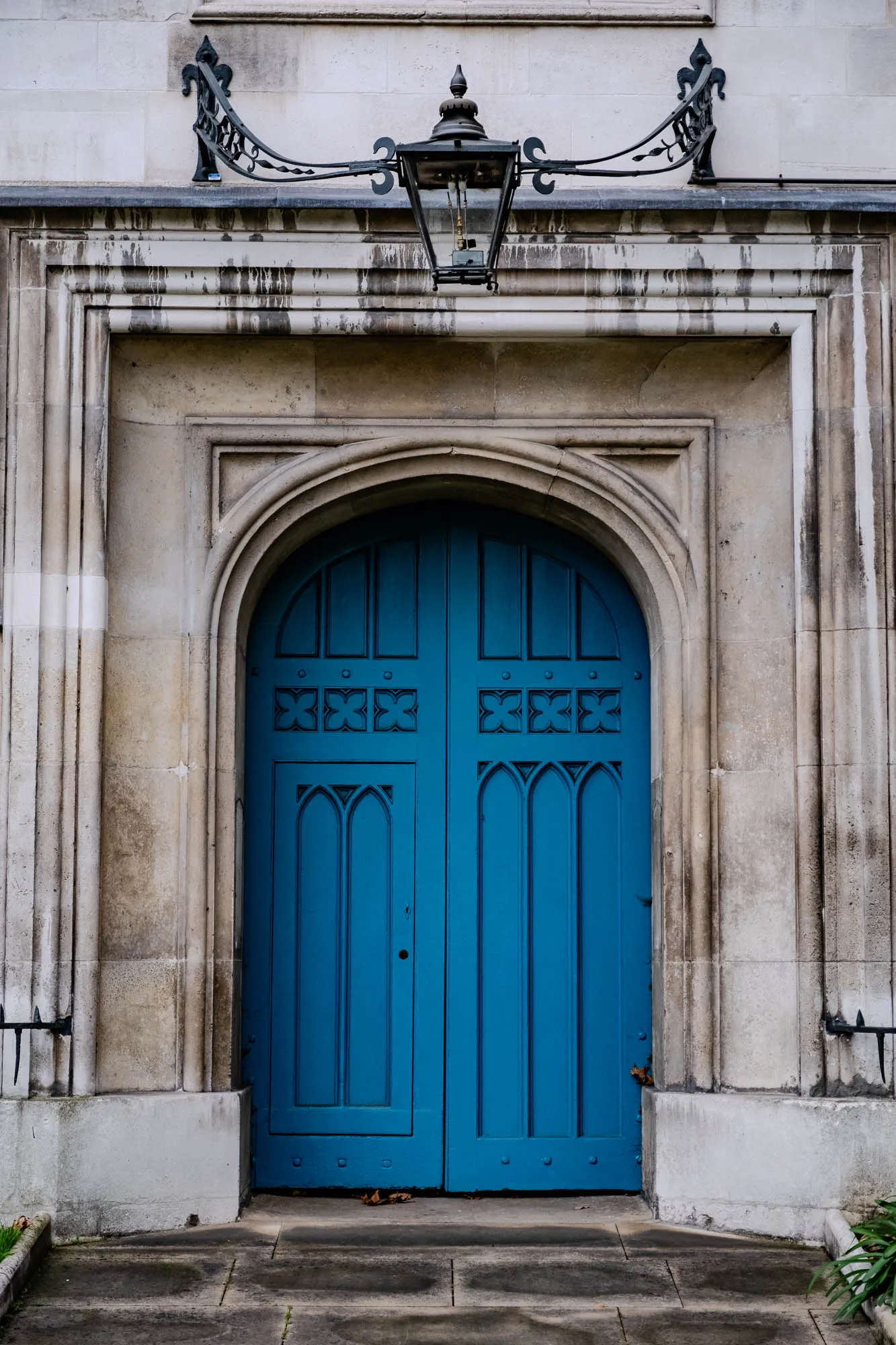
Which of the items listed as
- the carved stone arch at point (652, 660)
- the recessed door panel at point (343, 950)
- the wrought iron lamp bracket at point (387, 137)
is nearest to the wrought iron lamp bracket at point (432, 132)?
the wrought iron lamp bracket at point (387, 137)

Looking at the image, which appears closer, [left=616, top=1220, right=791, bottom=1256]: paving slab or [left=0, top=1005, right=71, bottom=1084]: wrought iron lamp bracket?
[left=616, top=1220, right=791, bottom=1256]: paving slab

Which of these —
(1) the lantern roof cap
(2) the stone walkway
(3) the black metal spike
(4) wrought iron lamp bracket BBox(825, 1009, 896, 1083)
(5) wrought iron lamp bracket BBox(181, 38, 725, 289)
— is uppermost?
(5) wrought iron lamp bracket BBox(181, 38, 725, 289)

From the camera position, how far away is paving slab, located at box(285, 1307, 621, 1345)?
4.77 m

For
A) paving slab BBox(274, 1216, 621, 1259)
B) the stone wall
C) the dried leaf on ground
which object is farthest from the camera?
the dried leaf on ground

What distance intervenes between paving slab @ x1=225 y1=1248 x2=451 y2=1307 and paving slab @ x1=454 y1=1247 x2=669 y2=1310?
0.09 m

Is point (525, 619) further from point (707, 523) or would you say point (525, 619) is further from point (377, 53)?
point (377, 53)

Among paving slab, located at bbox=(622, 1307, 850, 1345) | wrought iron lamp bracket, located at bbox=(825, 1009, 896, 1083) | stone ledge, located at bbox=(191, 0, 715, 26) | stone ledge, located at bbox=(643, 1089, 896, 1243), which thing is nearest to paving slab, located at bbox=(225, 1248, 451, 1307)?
paving slab, located at bbox=(622, 1307, 850, 1345)

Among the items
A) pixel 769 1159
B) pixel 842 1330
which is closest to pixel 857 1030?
pixel 769 1159

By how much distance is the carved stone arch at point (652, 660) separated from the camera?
19.8 ft

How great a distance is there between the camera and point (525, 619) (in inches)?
258

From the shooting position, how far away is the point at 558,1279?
532 cm

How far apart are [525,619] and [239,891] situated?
1.60 meters

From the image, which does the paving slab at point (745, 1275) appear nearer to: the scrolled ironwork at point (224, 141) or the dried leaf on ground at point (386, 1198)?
the dried leaf on ground at point (386, 1198)

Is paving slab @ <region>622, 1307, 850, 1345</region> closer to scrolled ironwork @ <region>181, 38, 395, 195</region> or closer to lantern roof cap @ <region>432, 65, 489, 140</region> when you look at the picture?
lantern roof cap @ <region>432, 65, 489, 140</region>
